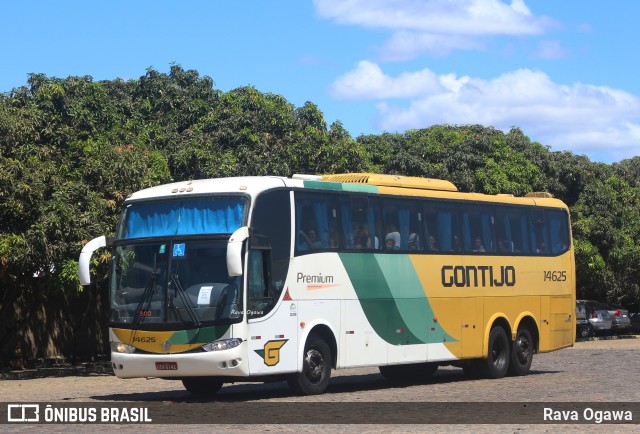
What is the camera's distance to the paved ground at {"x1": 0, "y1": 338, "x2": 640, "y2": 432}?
14125 mm

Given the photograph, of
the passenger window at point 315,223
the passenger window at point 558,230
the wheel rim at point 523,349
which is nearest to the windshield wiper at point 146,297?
the passenger window at point 315,223

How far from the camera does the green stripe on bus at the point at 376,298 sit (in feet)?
67.6

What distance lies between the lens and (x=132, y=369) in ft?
61.1

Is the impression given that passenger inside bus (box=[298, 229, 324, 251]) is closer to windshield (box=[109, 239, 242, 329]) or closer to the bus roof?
the bus roof

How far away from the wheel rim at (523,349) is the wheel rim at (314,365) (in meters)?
6.79

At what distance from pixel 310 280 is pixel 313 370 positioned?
1459mm

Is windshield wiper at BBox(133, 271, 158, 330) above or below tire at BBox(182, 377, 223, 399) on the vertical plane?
above

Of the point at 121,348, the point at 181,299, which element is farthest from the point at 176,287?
the point at 121,348

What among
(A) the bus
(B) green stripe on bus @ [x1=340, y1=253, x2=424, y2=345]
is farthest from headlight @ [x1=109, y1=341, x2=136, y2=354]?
(B) green stripe on bus @ [x1=340, y1=253, x2=424, y2=345]

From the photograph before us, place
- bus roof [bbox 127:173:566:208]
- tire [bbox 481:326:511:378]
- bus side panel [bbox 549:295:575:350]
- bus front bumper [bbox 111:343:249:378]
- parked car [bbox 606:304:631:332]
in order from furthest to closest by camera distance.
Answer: parked car [bbox 606:304:631:332] → bus side panel [bbox 549:295:575:350] → tire [bbox 481:326:511:378] → bus roof [bbox 127:173:566:208] → bus front bumper [bbox 111:343:249:378]

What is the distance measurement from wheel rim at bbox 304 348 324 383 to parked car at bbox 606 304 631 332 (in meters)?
31.9

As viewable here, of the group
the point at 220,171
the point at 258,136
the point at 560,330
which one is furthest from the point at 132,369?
the point at 258,136

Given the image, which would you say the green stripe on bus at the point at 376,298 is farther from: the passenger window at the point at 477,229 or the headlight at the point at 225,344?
the headlight at the point at 225,344

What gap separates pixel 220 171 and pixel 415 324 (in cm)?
1537
